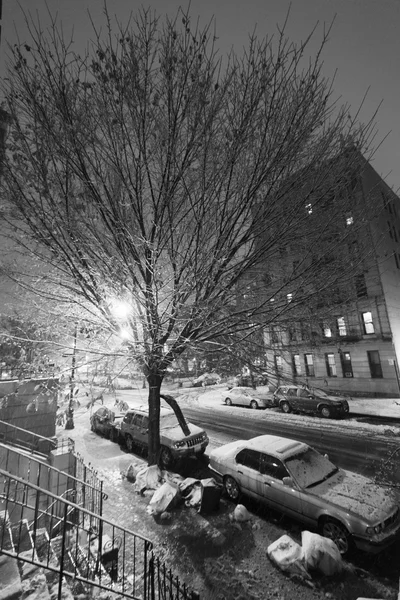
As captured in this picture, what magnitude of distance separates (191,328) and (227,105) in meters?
4.38

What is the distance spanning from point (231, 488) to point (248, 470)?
35.7 inches

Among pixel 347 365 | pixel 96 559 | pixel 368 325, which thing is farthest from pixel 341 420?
pixel 96 559

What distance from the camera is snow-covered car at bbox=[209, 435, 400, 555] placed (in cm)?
489

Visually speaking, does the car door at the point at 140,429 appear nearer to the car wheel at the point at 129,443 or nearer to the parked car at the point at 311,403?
the car wheel at the point at 129,443

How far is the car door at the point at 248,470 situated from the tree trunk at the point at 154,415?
7.77 feet

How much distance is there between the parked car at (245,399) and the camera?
19.1m

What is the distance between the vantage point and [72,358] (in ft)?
20.9

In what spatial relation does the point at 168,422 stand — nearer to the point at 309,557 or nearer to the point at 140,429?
the point at 140,429

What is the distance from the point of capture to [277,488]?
243 inches

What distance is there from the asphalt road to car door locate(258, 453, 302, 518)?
3.43 meters

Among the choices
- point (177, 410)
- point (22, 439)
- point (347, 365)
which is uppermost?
point (347, 365)

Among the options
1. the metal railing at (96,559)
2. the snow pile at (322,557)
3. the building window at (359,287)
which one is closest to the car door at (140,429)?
the metal railing at (96,559)

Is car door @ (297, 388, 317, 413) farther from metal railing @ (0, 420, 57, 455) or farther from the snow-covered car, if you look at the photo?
metal railing @ (0, 420, 57, 455)

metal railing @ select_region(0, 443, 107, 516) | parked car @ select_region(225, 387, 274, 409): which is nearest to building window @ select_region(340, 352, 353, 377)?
parked car @ select_region(225, 387, 274, 409)
